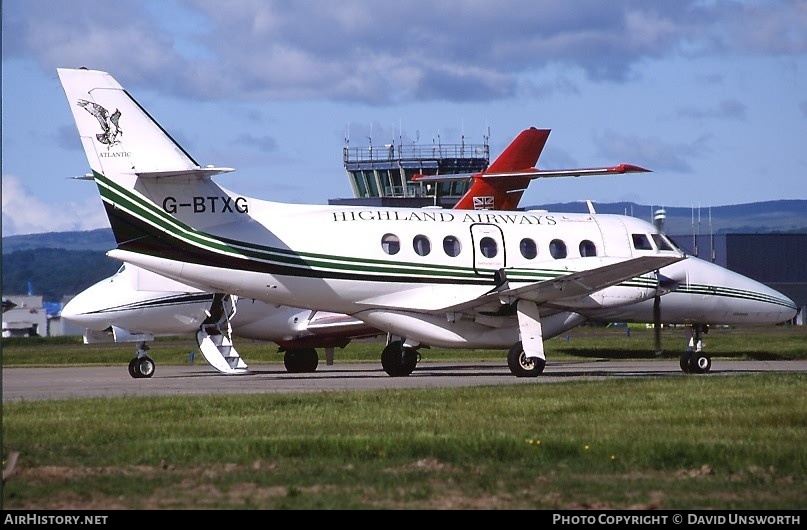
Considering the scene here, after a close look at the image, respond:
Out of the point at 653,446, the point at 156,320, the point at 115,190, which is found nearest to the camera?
the point at 653,446

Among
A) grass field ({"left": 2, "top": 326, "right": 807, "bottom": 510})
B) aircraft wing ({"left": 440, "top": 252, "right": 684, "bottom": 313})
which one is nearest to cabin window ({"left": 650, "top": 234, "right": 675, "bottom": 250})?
aircraft wing ({"left": 440, "top": 252, "right": 684, "bottom": 313})

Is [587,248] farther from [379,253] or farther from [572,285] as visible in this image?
[379,253]

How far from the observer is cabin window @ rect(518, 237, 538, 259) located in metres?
30.1

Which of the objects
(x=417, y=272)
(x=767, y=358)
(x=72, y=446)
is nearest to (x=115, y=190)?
(x=417, y=272)

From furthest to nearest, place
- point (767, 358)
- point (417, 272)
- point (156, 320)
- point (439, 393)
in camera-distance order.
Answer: point (767, 358)
point (156, 320)
point (417, 272)
point (439, 393)

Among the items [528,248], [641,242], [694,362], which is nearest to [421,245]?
[528,248]

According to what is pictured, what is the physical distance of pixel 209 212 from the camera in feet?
88.5

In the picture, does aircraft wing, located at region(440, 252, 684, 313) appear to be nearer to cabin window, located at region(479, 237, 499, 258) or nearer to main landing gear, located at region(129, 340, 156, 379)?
cabin window, located at region(479, 237, 499, 258)

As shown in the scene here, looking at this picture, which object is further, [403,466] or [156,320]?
[156,320]

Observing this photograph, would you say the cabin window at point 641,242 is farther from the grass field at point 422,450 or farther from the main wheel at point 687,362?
the grass field at point 422,450

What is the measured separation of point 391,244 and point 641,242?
281 inches
